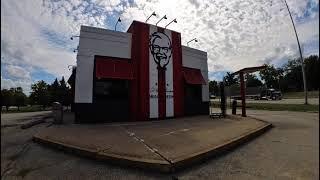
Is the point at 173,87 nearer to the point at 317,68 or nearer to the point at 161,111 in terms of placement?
the point at 161,111

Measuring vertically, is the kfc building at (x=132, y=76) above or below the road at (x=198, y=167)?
above

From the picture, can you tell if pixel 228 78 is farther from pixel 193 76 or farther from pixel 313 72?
pixel 313 72

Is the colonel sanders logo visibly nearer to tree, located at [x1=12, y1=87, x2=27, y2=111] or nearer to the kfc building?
the kfc building

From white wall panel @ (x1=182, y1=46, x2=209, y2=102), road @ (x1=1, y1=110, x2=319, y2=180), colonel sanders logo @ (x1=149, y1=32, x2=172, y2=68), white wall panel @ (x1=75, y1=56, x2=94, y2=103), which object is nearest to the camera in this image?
road @ (x1=1, y1=110, x2=319, y2=180)

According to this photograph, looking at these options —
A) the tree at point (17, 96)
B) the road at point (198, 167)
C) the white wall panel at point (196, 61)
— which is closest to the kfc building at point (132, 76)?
the white wall panel at point (196, 61)

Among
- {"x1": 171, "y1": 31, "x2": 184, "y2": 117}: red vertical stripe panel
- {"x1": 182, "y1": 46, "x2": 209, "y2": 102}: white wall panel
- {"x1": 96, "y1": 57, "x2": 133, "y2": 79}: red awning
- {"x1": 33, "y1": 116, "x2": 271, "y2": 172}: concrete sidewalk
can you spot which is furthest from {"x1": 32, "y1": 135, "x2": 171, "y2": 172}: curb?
{"x1": 182, "y1": 46, "x2": 209, "y2": 102}: white wall panel

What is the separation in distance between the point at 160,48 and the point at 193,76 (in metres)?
3.36

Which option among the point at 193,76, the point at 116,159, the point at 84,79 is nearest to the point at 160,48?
the point at 193,76

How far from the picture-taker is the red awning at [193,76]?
17.1m

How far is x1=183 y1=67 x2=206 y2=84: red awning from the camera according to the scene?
56.2ft

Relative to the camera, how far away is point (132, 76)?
14250 mm

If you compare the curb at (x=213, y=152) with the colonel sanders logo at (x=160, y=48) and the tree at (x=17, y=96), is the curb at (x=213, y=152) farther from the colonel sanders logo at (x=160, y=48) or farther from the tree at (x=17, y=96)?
the colonel sanders logo at (x=160, y=48)

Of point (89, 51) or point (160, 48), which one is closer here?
point (89, 51)

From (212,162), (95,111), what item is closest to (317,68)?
(212,162)
